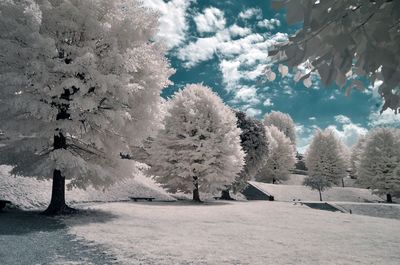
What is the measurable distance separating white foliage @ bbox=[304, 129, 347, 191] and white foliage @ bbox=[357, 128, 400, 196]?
34.6ft

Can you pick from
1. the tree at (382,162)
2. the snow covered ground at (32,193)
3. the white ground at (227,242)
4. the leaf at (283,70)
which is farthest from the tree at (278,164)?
the leaf at (283,70)

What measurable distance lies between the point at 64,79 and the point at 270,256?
955cm

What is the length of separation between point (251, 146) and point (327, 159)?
2826 centimetres

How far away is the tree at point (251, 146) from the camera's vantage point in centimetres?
3603

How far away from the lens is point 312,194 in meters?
46.5

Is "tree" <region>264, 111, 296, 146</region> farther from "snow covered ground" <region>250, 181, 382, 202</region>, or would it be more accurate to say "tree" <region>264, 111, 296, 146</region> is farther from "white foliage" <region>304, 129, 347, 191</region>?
"snow covered ground" <region>250, 181, 382, 202</region>

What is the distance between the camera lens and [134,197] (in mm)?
24688

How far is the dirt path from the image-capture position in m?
6.79

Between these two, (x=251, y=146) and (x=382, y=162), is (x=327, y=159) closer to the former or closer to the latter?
(x=382, y=162)

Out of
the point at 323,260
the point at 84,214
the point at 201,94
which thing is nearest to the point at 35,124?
the point at 84,214

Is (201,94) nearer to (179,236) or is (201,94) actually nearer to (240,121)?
(240,121)

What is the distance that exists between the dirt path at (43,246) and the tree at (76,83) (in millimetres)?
2337

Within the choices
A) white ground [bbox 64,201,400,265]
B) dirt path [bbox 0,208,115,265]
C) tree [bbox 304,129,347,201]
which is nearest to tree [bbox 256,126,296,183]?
tree [bbox 304,129,347,201]

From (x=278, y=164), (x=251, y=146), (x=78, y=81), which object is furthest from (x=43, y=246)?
(x=278, y=164)
